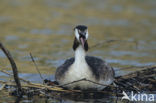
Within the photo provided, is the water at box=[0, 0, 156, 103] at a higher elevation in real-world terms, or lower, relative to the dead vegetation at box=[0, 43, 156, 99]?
higher

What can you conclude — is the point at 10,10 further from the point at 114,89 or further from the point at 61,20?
the point at 114,89

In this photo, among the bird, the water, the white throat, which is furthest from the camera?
the water

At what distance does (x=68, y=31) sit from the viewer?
17938 millimetres

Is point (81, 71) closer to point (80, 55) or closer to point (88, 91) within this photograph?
point (80, 55)

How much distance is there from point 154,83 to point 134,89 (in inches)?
30.6

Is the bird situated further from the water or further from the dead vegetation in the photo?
the water

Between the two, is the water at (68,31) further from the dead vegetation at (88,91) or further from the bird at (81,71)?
the bird at (81,71)

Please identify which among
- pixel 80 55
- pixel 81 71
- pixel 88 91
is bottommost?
pixel 88 91

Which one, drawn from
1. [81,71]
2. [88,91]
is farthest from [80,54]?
[88,91]

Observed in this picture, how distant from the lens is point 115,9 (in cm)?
2172

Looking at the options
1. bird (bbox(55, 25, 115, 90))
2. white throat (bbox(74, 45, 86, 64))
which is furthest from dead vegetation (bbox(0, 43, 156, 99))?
white throat (bbox(74, 45, 86, 64))

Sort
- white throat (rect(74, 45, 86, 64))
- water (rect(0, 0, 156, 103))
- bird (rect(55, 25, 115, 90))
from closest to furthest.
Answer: bird (rect(55, 25, 115, 90)) → white throat (rect(74, 45, 86, 64)) → water (rect(0, 0, 156, 103))

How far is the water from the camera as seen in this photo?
12961 millimetres

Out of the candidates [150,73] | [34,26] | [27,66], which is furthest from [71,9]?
[150,73]
